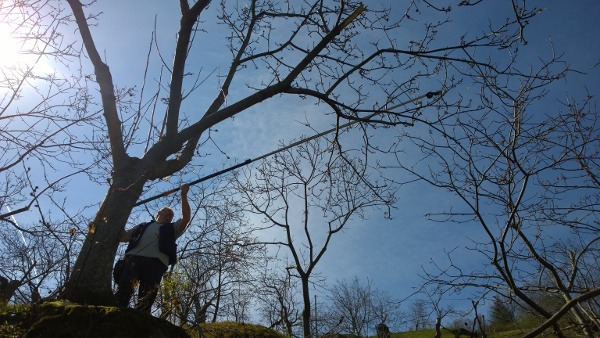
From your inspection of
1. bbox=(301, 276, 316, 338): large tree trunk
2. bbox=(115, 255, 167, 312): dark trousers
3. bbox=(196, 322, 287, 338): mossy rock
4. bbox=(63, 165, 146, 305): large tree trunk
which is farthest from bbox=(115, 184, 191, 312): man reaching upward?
bbox=(301, 276, 316, 338): large tree trunk

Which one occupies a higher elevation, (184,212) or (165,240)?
(184,212)

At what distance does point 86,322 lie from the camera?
252 centimetres

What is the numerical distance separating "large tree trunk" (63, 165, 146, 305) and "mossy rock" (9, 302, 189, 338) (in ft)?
1.40

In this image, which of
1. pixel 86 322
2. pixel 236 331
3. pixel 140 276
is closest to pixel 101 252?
pixel 140 276

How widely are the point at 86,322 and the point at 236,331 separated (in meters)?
2.40

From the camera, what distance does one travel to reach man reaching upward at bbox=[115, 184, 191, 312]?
12.3ft

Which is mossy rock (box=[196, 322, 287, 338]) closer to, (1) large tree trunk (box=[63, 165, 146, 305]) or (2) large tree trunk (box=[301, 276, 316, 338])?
(1) large tree trunk (box=[63, 165, 146, 305])

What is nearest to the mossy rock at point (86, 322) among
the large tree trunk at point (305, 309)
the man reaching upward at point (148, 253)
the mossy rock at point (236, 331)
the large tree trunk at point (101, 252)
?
the large tree trunk at point (101, 252)

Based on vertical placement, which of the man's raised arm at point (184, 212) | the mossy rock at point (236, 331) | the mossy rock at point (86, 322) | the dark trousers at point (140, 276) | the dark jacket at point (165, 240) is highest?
the man's raised arm at point (184, 212)

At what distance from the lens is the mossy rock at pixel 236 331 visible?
450cm

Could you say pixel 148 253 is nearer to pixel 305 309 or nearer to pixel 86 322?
pixel 86 322

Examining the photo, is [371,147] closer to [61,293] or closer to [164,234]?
[164,234]

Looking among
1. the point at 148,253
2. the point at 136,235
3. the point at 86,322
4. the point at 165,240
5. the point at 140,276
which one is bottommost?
the point at 86,322

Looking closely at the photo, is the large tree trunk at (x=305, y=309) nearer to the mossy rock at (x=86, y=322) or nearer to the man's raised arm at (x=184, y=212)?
the man's raised arm at (x=184, y=212)
